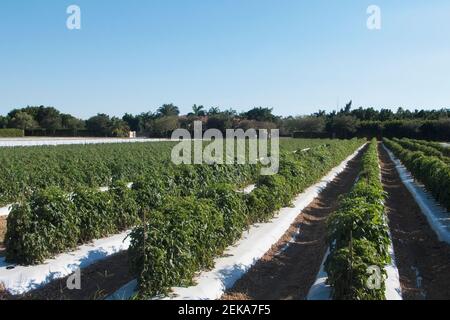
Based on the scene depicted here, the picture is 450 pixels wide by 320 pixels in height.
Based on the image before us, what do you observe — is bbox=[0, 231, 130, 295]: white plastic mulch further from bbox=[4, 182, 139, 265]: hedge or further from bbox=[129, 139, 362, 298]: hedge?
bbox=[129, 139, 362, 298]: hedge

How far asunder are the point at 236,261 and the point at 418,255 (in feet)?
13.5

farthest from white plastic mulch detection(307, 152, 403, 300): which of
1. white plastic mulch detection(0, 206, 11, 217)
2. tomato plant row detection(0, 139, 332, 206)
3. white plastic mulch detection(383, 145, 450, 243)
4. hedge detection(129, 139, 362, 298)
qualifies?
white plastic mulch detection(0, 206, 11, 217)

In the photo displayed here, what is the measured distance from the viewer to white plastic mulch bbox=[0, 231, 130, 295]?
6851 mm

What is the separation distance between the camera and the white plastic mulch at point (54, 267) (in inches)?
270

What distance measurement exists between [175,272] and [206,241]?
117 cm

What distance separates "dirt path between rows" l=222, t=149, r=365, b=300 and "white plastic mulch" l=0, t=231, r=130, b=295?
220 cm

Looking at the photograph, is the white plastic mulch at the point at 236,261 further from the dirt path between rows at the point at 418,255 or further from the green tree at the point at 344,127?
the green tree at the point at 344,127

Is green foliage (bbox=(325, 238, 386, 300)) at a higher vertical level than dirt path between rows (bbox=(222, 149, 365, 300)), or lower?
higher

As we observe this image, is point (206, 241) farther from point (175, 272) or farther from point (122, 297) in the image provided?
point (122, 297)

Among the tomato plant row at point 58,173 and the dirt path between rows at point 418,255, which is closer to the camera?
the dirt path between rows at point 418,255

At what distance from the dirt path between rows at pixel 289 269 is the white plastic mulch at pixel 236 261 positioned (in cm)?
13

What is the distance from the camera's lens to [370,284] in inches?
227

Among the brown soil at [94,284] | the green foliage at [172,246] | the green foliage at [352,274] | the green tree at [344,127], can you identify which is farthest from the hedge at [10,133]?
the green foliage at [352,274]
